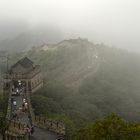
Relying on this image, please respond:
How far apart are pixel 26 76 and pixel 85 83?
24.2m

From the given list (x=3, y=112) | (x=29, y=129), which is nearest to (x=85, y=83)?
(x=3, y=112)

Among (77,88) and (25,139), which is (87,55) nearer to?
(77,88)

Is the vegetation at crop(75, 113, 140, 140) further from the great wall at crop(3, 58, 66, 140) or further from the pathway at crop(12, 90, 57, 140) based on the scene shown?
the pathway at crop(12, 90, 57, 140)

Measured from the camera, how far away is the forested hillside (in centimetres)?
7056

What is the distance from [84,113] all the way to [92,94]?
18.7 metres

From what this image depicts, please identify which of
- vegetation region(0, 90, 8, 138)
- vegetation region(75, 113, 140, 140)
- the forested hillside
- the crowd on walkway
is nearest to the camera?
vegetation region(75, 113, 140, 140)

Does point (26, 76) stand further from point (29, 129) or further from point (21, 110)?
point (29, 129)

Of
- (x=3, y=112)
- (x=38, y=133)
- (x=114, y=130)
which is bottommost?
(x=114, y=130)

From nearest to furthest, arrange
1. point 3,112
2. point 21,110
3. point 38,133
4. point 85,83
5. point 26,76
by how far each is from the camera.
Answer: point 38,133 < point 21,110 < point 3,112 < point 26,76 < point 85,83

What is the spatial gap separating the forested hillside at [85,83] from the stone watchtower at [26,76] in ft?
5.08

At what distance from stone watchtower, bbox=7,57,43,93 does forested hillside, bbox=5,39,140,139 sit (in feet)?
5.08

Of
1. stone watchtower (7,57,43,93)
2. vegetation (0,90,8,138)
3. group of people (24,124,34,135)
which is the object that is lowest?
group of people (24,124,34,135)

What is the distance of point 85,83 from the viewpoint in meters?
96.9

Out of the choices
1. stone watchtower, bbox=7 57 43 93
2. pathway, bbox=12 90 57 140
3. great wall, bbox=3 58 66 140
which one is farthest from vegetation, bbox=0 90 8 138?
stone watchtower, bbox=7 57 43 93
